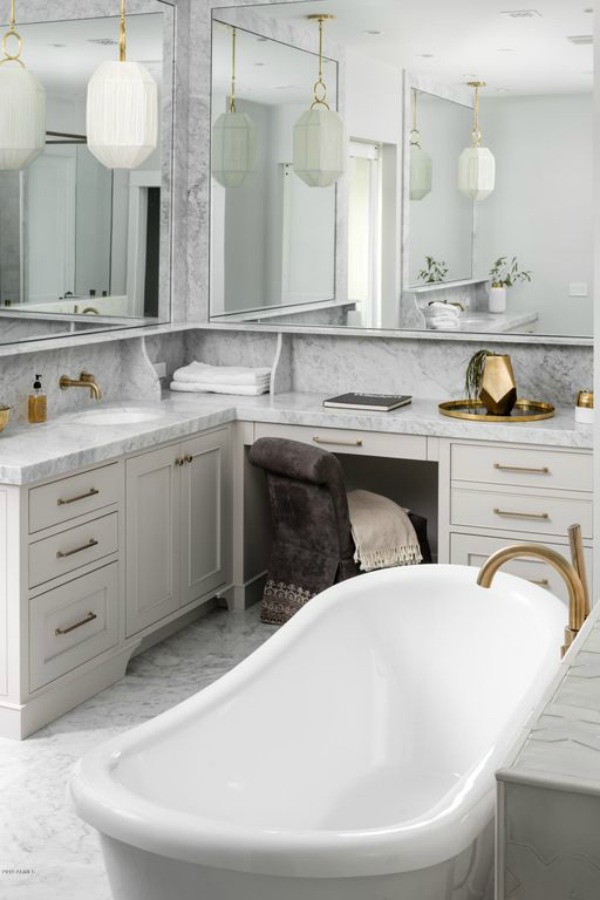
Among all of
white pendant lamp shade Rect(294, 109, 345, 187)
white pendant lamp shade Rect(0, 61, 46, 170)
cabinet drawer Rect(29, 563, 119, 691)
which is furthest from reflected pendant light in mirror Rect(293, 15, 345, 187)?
cabinet drawer Rect(29, 563, 119, 691)

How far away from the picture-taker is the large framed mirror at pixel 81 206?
396cm

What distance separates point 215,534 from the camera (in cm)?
443

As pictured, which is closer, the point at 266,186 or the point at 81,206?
the point at 81,206

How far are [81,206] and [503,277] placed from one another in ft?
A: 5.27

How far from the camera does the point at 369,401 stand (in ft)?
14.4

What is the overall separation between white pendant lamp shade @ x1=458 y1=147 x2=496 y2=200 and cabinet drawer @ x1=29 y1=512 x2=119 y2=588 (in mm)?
1862

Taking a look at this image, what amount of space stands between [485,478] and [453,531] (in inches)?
8.7

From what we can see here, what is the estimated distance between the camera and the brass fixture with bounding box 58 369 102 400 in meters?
4.26

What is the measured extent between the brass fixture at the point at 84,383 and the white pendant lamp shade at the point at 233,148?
1084 mm

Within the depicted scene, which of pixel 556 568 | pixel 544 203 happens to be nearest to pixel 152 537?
pixel 544 203

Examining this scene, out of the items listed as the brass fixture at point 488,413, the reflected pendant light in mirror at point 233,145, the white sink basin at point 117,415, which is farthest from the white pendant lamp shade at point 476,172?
the white sink basin at point 117,415

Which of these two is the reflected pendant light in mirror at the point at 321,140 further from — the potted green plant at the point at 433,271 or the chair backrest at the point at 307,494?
the chair backrest at the point at 307,494

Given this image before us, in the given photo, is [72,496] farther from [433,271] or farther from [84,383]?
[433,271]

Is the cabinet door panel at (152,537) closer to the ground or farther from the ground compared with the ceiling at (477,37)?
closer to the ground
